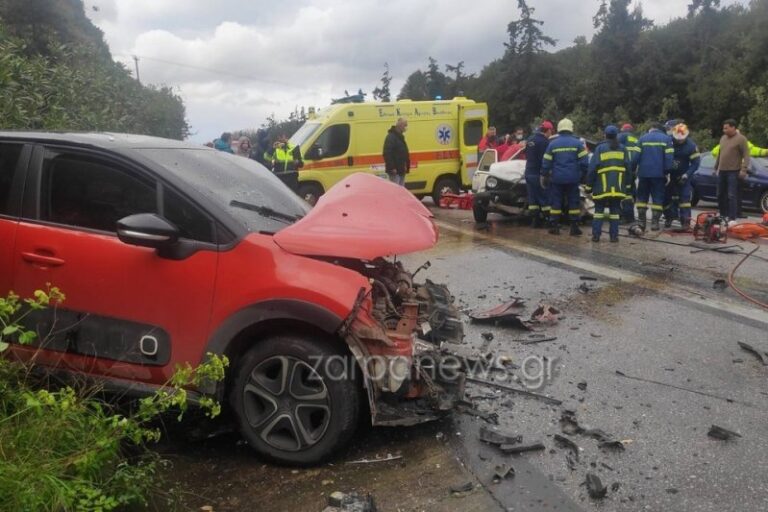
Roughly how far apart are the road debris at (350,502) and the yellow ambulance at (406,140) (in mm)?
9718

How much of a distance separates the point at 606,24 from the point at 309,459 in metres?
42.0

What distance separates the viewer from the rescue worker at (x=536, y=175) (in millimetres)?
10359

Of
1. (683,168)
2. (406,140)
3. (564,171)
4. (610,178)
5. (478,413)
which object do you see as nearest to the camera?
(478,413)

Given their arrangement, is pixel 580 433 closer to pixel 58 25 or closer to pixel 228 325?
pixel 228 325

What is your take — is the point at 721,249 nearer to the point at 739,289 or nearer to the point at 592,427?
the point at 739,289

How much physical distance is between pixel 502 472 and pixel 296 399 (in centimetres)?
108

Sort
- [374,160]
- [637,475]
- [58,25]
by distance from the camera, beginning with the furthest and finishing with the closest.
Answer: [58,25] → [374,160] → [637,475]

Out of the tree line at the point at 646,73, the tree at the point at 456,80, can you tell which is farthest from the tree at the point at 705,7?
the tree at the point at 456,80

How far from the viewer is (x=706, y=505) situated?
2717 millimetres

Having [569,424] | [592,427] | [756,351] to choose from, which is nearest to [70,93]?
[569,424]

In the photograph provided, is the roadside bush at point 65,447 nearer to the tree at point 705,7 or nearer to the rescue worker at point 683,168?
the rescue worker at point 683,168

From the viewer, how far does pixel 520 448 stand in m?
3.22

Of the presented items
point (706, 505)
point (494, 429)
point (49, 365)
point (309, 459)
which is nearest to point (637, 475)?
point (706, 505)

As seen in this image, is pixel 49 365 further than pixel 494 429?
No
